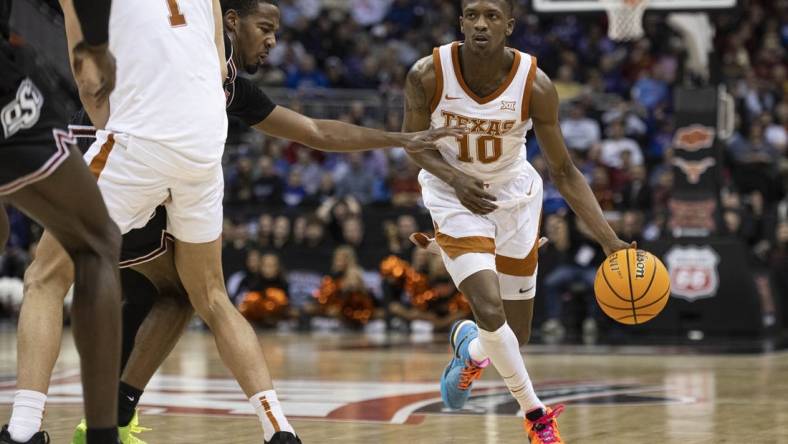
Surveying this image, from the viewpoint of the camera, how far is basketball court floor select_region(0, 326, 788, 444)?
5.73 m

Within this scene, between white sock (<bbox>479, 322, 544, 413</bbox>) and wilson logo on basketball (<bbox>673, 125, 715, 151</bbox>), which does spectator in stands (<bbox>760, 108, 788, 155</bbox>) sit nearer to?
wilson logo on basketball (<bbox>673, 125, 715, 151</bbox>)

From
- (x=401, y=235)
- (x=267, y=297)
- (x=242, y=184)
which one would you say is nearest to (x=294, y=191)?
(x=242, y=184)

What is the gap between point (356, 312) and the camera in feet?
49.6

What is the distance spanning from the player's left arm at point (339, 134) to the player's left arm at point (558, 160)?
2.39ft

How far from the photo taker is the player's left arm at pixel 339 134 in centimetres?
493

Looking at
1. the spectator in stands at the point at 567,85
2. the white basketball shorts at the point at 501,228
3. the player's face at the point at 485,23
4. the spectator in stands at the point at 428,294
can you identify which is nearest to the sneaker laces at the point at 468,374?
the white basketball shorts at the point at 501,228

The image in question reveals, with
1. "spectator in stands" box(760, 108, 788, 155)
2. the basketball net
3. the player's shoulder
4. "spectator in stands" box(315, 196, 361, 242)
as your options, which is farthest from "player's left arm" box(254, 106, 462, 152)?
"spectator in stands" box(760, 108, 788, 155)

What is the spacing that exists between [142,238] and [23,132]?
1103mm

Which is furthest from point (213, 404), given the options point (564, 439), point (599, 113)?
point (599, 113)

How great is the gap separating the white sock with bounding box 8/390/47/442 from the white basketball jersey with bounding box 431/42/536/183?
2259 millimetres

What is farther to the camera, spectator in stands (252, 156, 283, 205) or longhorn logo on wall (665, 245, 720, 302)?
spectator in stands (252, 156, 283, 205)

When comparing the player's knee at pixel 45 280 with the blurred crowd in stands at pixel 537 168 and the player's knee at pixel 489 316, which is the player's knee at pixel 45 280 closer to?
the player's knee at pixel 489 316

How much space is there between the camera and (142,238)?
181 inches

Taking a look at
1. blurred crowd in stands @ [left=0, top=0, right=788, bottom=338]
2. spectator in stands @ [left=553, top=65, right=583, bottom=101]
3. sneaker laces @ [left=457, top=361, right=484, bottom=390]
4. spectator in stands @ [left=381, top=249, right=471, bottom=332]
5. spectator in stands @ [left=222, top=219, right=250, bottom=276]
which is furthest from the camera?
spectator in stands @ [left=553, top=65, right=583, bottom=101]
